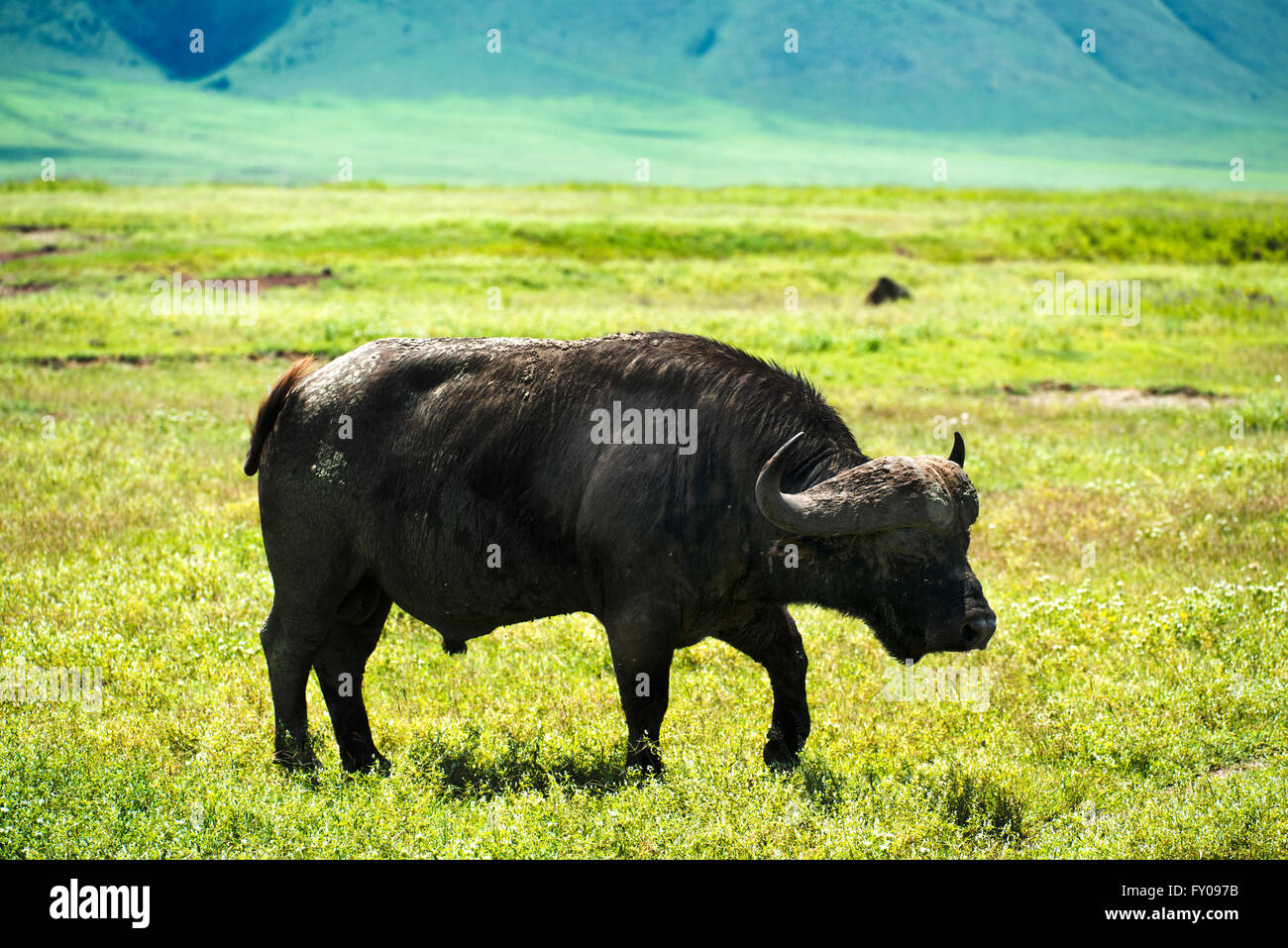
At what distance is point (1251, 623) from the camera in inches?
423

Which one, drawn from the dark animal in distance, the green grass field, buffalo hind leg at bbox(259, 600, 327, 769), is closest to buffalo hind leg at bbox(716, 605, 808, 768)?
the green grass field

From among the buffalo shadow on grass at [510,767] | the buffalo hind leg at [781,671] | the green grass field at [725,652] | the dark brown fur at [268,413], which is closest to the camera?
the green grass field at [725,652]

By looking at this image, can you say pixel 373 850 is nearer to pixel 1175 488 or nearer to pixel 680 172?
pixel 1175 488

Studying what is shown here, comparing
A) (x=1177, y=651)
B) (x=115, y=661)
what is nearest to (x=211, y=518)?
(x=115, y=661)

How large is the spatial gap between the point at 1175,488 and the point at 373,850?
11.6 meters

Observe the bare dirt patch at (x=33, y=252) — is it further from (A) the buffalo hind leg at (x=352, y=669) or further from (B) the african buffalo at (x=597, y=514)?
(B) the african buffalo at (x=597, y=514)

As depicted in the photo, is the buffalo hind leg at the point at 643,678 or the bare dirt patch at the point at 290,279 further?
the bare dirt patch at the point at 290,279

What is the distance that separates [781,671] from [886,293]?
3005cm

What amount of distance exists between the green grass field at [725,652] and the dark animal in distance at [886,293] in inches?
207

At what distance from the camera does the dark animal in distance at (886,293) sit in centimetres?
3700

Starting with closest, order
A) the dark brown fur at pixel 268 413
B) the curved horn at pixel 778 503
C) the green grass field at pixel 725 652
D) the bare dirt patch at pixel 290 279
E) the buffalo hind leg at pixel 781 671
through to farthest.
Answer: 1. the curved horn at pixel 778 503
2. the green grass field at pixel 725 652
3. the buffalo hind leg at pixel 781 671
4. the dark brown fur at pixel 268 413
5. the bare dirt patch at pixel 290 279

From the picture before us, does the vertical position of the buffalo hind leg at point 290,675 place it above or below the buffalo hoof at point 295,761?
above

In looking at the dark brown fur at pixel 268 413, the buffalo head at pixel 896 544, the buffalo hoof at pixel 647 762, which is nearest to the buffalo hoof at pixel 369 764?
the buffalo hoof at pixel 647 762

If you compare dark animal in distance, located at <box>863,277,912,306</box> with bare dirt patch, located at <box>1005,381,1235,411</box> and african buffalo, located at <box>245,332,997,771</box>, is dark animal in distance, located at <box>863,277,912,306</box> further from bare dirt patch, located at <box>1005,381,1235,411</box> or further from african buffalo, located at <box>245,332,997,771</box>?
african buffalo, located at <box>245,332,997,771</box>
